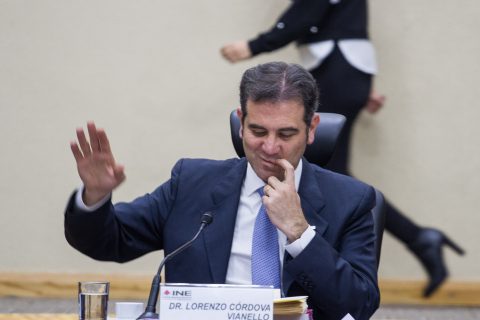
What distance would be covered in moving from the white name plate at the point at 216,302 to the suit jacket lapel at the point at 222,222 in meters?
0.62

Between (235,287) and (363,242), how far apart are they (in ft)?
2.47

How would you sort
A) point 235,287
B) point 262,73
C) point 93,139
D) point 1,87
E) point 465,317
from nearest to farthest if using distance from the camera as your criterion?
1. point 235,287
2. point 93,139
3. point 262,73
4. point 465,317
5. point 1,87

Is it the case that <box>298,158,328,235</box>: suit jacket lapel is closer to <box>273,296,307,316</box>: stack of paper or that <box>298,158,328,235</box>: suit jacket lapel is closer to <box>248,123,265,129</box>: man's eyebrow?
<box>248,123,265,129</box>: man's eyebrow

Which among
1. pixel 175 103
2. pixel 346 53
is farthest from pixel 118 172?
pixel 175 103

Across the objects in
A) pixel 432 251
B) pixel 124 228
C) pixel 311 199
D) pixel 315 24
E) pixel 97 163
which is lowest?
pixel 432 251

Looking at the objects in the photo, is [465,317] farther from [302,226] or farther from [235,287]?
[235,287]

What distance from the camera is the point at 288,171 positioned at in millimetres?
2881

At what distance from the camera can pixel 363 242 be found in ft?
9.78

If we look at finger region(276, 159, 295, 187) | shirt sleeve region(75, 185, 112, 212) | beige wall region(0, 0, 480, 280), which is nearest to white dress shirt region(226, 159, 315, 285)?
finger region(276, 159, 295, 187)

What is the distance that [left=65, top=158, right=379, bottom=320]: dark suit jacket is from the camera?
2.77 meters

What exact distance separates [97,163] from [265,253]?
1.77 feet

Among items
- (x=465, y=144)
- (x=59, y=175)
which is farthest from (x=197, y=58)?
(x=465, y=144)

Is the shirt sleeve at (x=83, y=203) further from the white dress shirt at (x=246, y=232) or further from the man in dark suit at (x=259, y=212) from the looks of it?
the white dress shirt at (x=246, y=232)

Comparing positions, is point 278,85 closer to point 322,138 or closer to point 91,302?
point 322,138
